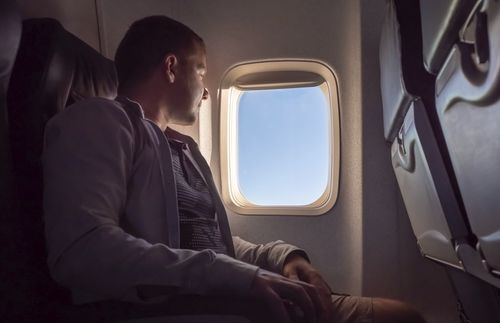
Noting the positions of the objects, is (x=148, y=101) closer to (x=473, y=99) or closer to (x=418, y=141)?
(x=418, y=141)

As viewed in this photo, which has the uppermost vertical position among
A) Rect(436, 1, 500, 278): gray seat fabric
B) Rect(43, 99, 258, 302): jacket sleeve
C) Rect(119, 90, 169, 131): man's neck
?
Rect(119, 90, 169, 131): man's neck

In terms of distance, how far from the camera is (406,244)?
6.68 feet

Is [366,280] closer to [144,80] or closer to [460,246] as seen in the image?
[460,246]

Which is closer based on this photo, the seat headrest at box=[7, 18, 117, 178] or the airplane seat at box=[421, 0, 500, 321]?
the airplane seat at box=[421, 0, 500, 321]

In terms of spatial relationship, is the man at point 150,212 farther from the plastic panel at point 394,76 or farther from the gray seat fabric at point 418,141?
the plastic panel at point 394,76

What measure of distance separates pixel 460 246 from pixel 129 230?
80 cm

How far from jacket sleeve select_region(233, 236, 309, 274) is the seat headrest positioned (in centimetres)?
78

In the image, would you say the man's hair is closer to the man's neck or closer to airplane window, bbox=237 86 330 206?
the man's neck

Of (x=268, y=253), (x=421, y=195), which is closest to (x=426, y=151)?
(x=421, y=195)

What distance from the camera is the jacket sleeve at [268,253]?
146cm

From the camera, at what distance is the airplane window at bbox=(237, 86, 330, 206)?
7.26 feet

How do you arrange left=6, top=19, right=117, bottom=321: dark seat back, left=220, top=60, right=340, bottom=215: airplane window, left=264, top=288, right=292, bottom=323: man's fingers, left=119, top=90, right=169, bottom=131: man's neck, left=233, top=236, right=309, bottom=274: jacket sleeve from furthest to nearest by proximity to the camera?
left=220, top=60, right=340, bottom=215: airplane window
left=119, top=90, right=169, bottom=131: man's neck
left=233, top=236, right=309, bottom=274: jacket sleeve
left=6, top=19, right=117, bottom=321: dark seat back
left=264, top=288, right=292, bottom=323: man's fingers

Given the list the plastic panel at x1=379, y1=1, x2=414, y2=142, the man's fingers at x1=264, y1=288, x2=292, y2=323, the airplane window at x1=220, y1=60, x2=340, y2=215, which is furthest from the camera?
the airplane window at x1=220, y1=60, x2=340, y2=215

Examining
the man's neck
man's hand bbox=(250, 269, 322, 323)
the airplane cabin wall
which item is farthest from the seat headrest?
the airplane cabin wall
